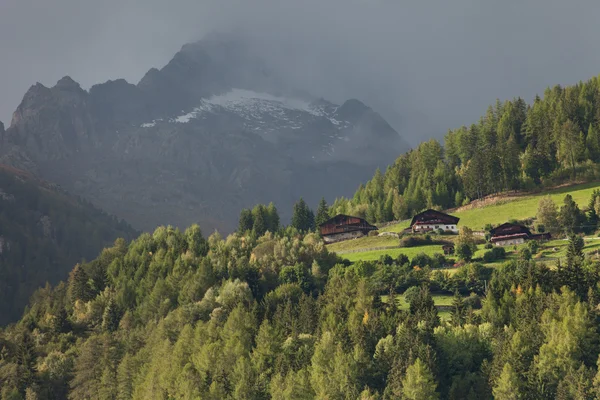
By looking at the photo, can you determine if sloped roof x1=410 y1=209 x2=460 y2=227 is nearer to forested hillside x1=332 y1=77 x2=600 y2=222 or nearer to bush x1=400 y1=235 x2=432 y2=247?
bush x1=400 y1=235 x2=432 y2=247

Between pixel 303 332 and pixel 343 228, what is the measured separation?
6438 centimetres

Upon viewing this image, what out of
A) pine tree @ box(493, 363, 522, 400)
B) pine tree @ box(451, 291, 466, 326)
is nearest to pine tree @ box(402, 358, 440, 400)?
pine tree @ box(493, 363, 522, 400)

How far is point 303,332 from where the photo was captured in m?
85.8

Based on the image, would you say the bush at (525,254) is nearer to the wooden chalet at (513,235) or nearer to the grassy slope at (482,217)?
the wooden chalet at (513,235)

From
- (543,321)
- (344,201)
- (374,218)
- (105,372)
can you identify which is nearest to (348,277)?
(543,321)

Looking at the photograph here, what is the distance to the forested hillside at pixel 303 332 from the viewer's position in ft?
230

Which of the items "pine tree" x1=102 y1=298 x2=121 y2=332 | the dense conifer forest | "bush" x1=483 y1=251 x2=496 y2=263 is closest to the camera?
the dense conifer forest

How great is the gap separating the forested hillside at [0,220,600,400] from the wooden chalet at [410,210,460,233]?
23733 mm

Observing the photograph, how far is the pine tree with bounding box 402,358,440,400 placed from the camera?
68.6 metres

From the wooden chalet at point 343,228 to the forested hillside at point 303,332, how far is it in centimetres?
2267

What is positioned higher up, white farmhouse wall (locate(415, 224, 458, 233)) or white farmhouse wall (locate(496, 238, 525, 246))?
white farmhouse wall (locate(415, 224, 458, 233))

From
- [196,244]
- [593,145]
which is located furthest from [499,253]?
[593,145]

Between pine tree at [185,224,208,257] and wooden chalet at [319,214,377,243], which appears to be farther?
wooden chalet at [319,214,377,243]

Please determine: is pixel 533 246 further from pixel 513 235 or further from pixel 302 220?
pixel 302 220
